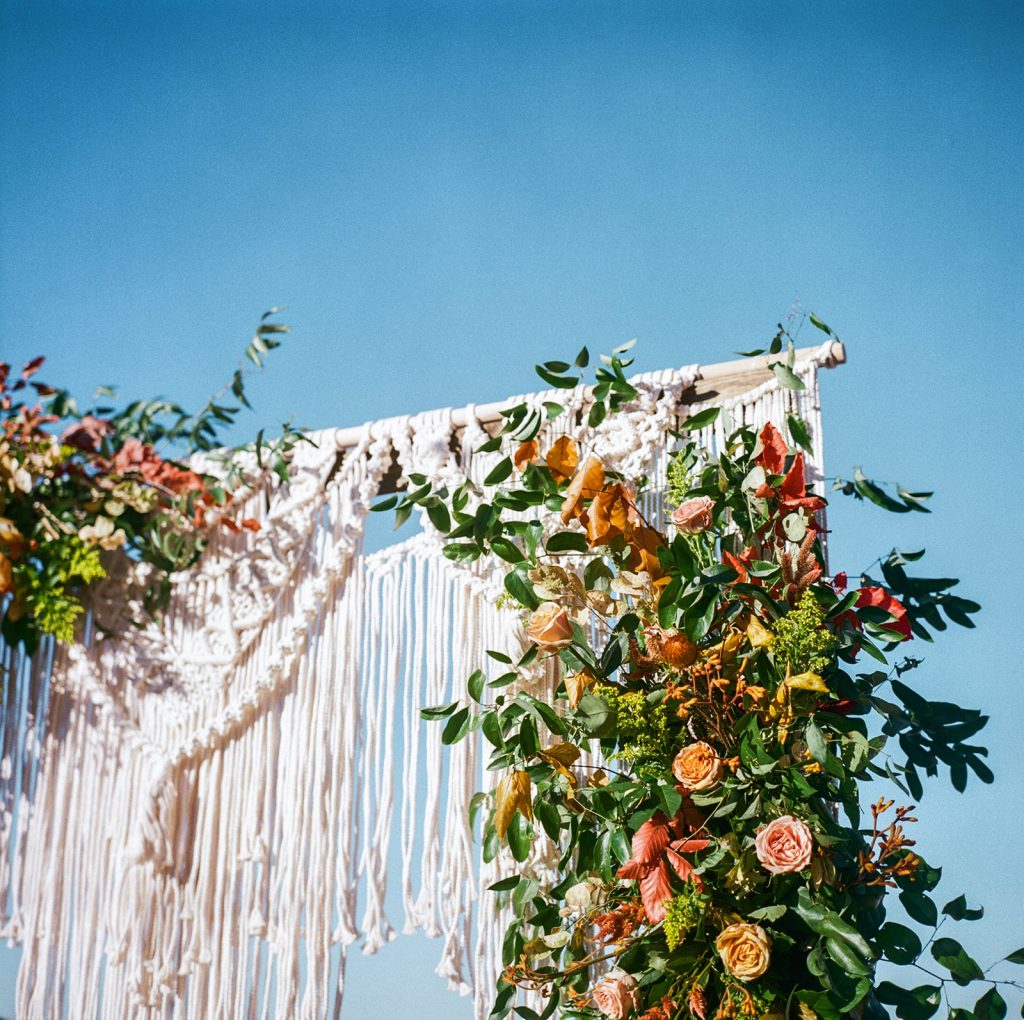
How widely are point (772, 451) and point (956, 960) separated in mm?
504

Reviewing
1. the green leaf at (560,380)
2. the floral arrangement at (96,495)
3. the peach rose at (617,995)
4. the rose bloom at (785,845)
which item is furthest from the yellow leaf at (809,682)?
the floral arrangement at (96,495)

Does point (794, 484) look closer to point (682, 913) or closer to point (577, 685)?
point (577, 685)

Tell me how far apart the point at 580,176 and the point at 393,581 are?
91 centimetres

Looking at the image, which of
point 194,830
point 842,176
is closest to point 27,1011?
point 194,830

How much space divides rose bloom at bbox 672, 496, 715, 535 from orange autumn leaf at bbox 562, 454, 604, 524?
0.29 ft

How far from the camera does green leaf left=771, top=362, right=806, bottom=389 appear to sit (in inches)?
51.1

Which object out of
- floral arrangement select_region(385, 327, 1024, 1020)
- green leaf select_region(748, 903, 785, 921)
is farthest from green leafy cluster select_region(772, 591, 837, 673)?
green leaf select_region(748, 903, 785, 921)

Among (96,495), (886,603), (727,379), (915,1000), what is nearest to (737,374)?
(727,379)

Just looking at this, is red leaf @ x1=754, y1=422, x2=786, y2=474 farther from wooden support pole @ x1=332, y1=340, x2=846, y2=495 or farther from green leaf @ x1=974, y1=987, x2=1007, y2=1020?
green leaf @ x1=974, y1=987, x2=1007, y2=1020

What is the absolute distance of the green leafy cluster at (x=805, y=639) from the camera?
3.69 ft

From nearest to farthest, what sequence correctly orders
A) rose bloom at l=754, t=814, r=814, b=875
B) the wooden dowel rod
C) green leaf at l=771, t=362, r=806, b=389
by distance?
rose bloom at l=754, t=814, r=814, b=875, green leaf at l=771, t=362, r=806, b=389, the wooden dowel rod

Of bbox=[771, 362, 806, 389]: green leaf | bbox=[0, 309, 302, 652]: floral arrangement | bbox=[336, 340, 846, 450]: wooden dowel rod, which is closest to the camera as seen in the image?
bbox=[771, 362, 806, 389]: green leaf

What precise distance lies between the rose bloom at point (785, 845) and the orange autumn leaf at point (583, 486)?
14.7 inches

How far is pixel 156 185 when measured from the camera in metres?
2.39
